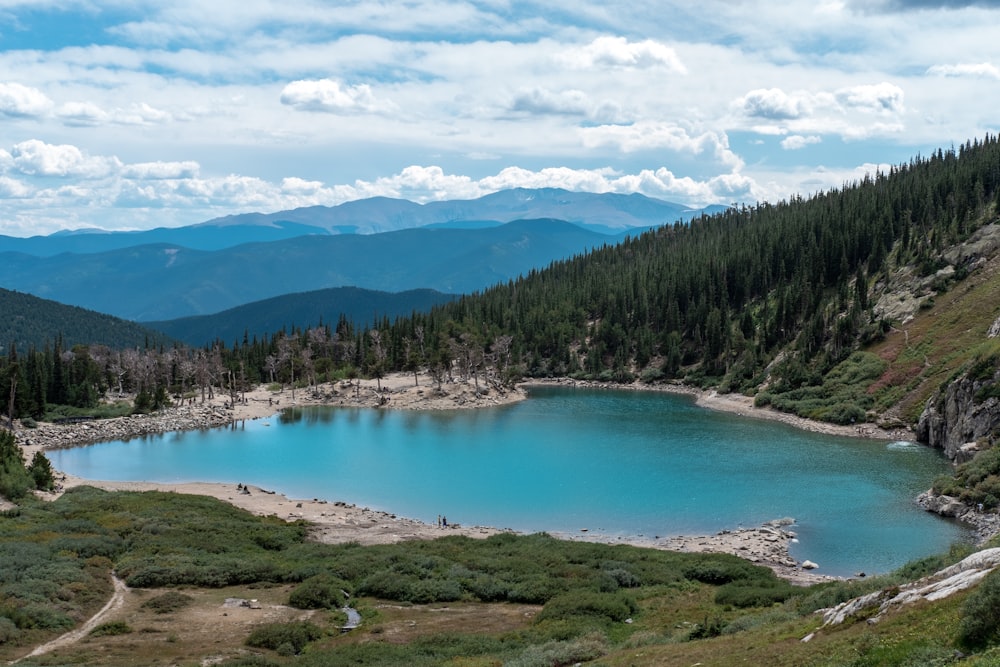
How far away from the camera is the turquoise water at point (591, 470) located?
194ft

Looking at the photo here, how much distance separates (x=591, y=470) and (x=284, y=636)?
170 feet

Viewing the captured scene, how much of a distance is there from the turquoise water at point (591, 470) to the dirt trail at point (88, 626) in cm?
2918

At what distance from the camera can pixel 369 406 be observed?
135375mm

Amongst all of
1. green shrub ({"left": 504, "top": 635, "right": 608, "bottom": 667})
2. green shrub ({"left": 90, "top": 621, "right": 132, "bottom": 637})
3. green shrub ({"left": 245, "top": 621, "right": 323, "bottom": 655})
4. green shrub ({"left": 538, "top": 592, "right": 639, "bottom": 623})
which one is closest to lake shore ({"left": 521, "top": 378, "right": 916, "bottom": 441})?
green shrub ({"left": 538, "top": 592, "right": 639, "bottom": 623})

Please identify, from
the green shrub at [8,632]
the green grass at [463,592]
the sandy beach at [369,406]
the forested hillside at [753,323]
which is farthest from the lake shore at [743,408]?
the green shrub at [8,632]

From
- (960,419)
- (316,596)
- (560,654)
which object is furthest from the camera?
(960,419)

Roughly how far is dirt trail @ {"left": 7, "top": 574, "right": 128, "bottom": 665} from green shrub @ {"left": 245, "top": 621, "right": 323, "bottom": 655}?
6752 mm

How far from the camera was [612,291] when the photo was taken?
178125 millimetres

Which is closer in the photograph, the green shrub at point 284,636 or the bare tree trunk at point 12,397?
the green shrub at point 284,636

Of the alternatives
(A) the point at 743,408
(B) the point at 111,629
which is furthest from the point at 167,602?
(A) the point at 743,408

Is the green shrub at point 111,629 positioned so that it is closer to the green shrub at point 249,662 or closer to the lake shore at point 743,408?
the green shrub at point 249,662

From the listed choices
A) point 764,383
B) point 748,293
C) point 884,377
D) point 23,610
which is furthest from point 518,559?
point 748,293

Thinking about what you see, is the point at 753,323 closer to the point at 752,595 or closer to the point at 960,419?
the point at 960,419

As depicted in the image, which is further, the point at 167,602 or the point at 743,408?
the point at 743,408
